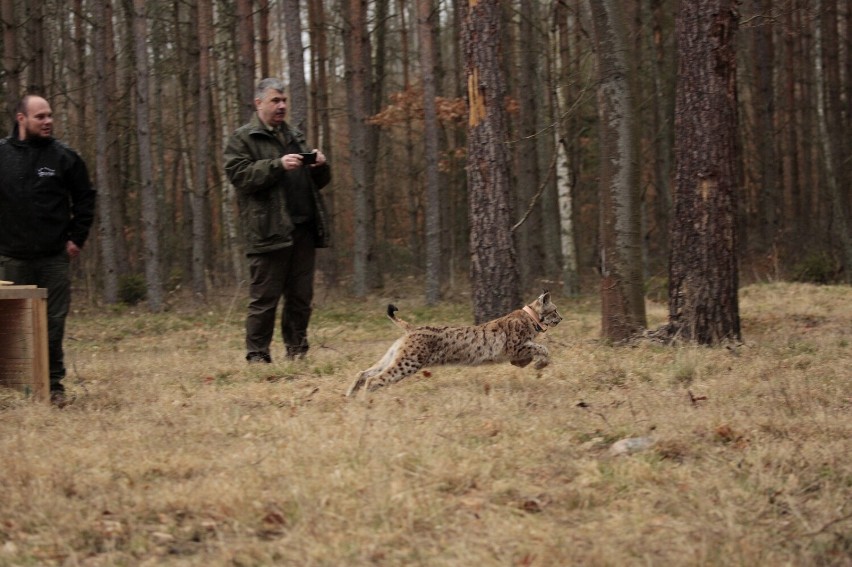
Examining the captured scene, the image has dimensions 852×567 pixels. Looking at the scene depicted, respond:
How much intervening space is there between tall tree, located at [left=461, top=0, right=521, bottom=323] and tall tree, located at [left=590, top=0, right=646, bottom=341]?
143 centimetres

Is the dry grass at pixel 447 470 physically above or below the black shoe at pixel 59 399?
below

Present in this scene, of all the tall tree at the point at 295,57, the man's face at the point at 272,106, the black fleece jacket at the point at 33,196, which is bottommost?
the black fleece jacket at the point at 33,196

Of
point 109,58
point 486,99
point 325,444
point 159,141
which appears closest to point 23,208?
point 325,444

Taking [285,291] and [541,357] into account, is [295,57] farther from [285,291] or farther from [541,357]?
[541,357]

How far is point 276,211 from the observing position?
9273mm

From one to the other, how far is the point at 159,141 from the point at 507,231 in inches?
830

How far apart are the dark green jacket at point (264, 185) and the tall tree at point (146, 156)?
1246 cm

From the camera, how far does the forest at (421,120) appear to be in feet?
71.4

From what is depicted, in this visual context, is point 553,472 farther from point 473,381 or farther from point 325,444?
point 473,381

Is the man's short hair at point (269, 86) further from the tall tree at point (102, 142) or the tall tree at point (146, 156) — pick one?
the tall tree at point (102, 142)

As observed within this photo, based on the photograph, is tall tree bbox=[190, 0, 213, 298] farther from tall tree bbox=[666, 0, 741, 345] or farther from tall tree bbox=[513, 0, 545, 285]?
tall tree bbox=[666, 0, 741, 345]

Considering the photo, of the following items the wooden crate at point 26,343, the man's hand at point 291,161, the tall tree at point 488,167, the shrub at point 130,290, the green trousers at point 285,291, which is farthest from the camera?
the shrub at point 130,290

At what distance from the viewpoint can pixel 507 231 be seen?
40.3 feet

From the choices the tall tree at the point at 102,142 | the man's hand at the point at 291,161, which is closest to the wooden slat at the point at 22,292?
the man's hand at the point at 291,161
